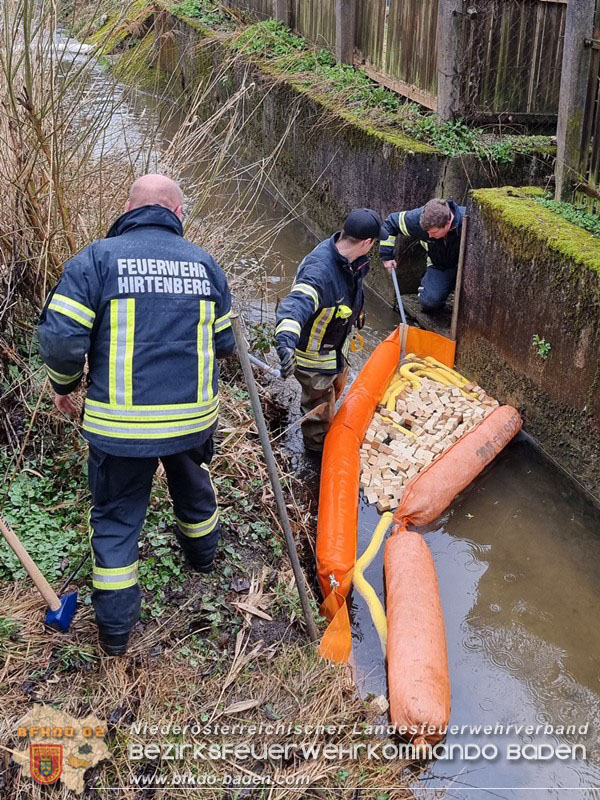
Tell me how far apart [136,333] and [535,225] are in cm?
356

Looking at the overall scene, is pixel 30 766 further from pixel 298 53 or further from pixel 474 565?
pixel 298 53

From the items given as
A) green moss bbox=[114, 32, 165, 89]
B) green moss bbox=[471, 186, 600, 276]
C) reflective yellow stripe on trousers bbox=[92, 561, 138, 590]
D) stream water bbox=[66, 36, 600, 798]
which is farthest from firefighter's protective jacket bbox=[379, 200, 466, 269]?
reflective yellow stripe on trousers bbox=[92, 561, 138, 590]

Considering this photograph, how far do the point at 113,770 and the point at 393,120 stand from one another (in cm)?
667

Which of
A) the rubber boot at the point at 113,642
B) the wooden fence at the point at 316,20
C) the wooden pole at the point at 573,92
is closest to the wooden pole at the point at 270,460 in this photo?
the rubber boot at the point at 113,642

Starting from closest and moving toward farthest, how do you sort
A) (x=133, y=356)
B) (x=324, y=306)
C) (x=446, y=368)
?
(x=133, y=356), (x=324, y=306), (x=446, y=368)

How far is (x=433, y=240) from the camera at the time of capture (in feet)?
21.3

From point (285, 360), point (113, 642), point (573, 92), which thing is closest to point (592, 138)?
point (573, 92)

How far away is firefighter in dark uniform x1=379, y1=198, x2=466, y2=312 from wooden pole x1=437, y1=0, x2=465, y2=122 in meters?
1.25

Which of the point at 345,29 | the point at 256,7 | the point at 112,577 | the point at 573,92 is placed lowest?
the point at 112,577

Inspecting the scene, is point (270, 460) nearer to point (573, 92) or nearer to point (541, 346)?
point (541, 346)

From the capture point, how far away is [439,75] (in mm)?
7055

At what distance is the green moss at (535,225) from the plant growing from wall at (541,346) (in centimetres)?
63

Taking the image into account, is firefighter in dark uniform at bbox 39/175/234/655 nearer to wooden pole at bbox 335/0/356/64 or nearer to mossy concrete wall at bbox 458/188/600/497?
mossy concrete wall at bbox 458/188/600/497

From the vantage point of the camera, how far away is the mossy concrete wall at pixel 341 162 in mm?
6871
